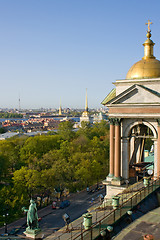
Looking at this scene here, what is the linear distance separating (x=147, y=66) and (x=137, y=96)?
9.44 ft

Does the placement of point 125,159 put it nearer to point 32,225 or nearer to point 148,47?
point 148,47

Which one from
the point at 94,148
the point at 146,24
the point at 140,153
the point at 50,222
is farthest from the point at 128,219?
the point at 94,148

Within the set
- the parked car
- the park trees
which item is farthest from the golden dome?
the parked car

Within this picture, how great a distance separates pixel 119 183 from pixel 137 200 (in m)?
7.54

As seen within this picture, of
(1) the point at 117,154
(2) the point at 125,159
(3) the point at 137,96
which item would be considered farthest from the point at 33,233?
(3) the point at 137,96

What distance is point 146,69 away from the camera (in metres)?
25.2

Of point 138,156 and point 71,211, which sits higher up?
point 138,156

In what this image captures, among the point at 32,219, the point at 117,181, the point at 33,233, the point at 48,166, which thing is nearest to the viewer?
the point at 33,233

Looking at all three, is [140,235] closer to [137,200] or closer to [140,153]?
[137,200]

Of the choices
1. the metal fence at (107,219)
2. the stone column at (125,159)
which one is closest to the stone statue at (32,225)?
the metal fence at (107,219)

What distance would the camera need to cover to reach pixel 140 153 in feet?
101

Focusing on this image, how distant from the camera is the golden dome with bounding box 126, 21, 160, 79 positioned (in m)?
25.1

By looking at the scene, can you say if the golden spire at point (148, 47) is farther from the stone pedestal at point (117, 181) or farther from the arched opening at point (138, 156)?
the stone pedestal at point (117, 181)

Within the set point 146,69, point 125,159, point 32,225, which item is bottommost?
point 32,225
